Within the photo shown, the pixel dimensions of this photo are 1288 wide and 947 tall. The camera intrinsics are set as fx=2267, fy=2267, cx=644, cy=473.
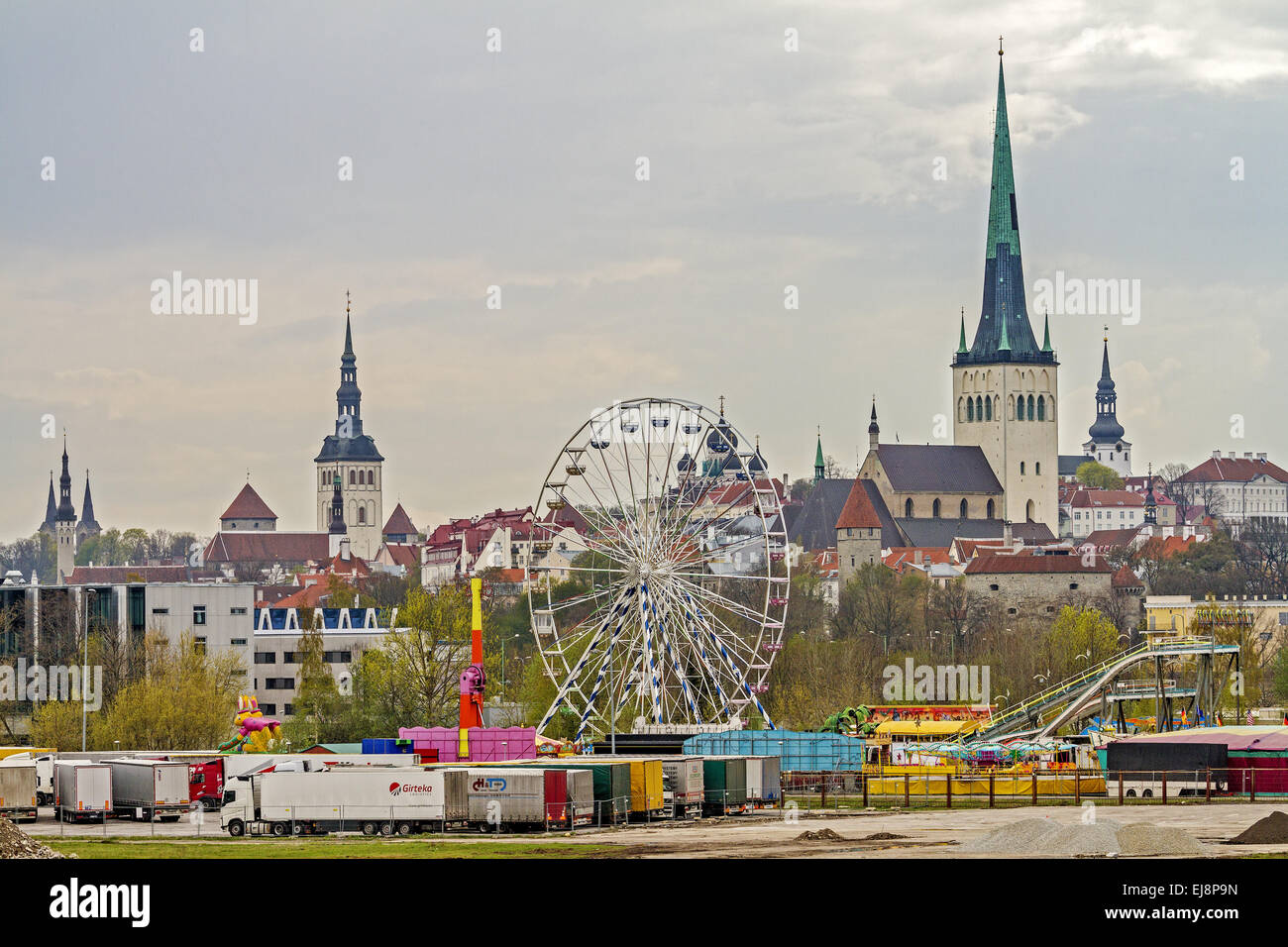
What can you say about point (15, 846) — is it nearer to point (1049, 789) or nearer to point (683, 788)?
point (683, 788)

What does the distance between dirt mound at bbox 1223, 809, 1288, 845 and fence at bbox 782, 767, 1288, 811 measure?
48.7 ft

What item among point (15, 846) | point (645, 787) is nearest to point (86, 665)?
point (645, 787)

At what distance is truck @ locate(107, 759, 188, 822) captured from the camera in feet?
237

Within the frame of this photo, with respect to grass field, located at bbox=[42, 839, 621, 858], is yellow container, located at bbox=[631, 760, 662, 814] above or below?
above

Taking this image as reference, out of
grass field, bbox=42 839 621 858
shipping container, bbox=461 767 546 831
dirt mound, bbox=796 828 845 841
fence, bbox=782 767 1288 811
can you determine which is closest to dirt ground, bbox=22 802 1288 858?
dirt mound, bbox=796 828 845 841

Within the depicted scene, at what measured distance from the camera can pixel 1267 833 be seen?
5544 centimetres

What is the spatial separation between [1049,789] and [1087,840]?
24.9 meters

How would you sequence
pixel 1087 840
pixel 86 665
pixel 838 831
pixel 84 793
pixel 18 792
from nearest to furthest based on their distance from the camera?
pixel 1087 840 → pixel 838 831 → pixel 84 793 → pixel 18 792 → pixel 86 665

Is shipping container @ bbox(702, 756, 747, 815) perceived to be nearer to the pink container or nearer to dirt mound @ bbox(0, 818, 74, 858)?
the pink container

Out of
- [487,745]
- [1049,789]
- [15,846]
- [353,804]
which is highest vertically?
[15,846]

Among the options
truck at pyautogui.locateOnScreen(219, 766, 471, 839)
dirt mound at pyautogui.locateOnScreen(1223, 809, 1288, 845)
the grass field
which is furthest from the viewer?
truck at pyautogui.locateOnScreen(219, 766, 471, 839)

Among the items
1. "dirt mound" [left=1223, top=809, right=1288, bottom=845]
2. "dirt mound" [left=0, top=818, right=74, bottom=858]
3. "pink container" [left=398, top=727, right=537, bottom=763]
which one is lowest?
"dirt mound" [left=1223, top=809, right=1288, bottom=845]
